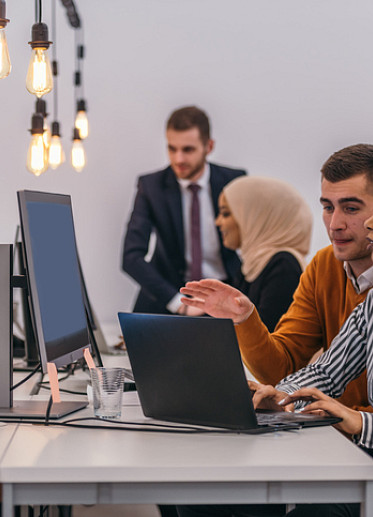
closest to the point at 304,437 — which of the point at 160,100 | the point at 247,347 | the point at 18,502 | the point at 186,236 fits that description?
the point at 18,502

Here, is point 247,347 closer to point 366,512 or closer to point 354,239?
point 354,239

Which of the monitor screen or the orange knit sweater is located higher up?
the monitor screen

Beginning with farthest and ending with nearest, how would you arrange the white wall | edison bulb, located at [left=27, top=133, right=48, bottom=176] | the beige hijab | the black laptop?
the white wall → the beige hijab → edison bulb, located at [left=27, top=133, right=48, bottom=176] → the black laptop

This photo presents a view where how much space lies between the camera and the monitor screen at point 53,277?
1.43 metres

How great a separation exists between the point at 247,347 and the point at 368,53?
153 inches

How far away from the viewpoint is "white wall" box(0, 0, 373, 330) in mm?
5176

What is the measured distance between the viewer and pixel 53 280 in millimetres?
1561

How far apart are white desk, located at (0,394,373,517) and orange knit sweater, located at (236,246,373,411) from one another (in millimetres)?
759

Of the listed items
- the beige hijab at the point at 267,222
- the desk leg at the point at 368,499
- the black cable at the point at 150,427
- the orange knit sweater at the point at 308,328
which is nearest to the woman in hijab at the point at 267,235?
the beige hijab at the point at 267,222

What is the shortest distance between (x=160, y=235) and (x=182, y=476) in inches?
146

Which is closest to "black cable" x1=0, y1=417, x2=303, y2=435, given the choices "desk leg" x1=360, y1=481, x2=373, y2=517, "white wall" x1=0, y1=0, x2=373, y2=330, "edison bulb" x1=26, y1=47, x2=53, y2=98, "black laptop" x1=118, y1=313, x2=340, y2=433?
"black laptop" x1=118, y1=313, x2=340, y2=433

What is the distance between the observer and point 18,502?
1176 millimetres

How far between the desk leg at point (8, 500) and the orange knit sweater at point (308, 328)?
955 mm

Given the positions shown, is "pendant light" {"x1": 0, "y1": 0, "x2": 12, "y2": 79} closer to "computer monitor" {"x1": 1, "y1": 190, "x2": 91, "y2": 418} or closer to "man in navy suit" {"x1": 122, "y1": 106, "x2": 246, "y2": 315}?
"computer monitor" {"x1": 1, "y1": 190, "x2": 91, "y2": 418}
